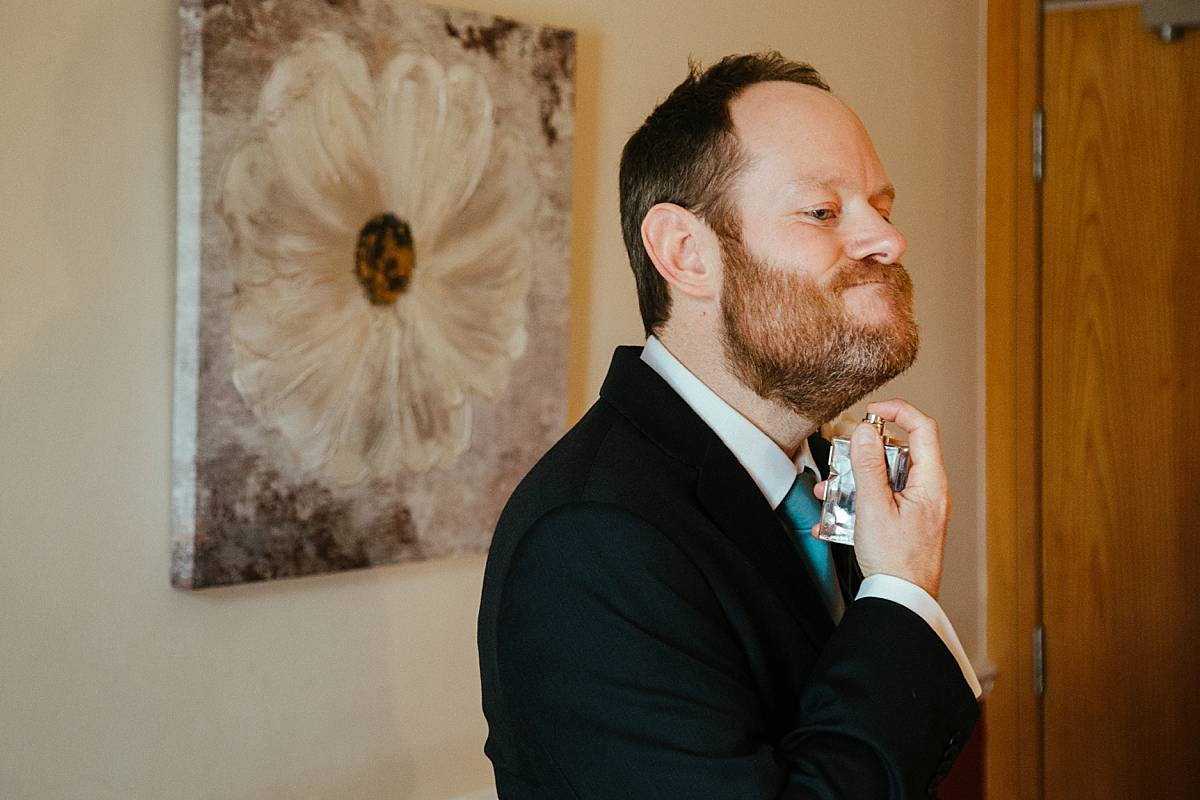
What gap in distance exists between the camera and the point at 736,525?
1.06m

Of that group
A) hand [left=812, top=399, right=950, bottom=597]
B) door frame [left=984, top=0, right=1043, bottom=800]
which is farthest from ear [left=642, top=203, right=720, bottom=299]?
door frame [left=984, top=0, right=1043, bottom=800]


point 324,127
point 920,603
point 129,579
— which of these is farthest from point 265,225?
point 920,603

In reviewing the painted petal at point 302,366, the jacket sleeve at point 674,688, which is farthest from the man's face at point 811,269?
the painted petal at point 302,366

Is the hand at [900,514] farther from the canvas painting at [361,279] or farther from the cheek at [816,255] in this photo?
the canvas painting at [361,279]

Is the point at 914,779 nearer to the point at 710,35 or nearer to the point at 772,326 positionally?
the point at 772,326

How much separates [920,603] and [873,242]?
0.32 metres

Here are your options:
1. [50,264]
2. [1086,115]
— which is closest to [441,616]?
[50,264]

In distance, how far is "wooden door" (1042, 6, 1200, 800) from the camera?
295 centimetres

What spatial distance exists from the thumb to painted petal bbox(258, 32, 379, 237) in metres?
0.85

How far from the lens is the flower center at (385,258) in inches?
65.5

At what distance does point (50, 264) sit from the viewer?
4.52 ft

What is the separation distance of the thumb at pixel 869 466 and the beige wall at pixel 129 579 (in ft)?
2.85

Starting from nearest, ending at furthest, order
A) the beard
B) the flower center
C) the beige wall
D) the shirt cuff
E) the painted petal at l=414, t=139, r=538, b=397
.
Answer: the shirt cuff < the beard < the beige wall < the flower center < the painted petal at l=414, t=139, r=538, b=397

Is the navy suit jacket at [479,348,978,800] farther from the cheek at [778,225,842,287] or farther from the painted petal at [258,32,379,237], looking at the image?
the painted petal at [258,32,379,237]
